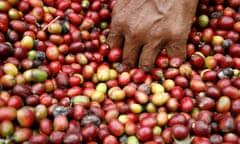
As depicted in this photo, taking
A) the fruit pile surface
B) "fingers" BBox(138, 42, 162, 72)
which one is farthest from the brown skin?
the fruit pile surface

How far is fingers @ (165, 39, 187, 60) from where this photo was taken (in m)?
4.17

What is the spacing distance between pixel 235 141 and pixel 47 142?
65.0 inches

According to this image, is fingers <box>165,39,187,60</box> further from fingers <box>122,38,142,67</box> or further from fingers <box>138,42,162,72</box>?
fingers <box>122,38,142,67</box>

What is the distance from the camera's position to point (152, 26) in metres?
4.12

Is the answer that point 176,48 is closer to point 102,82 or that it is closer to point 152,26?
point 152,26

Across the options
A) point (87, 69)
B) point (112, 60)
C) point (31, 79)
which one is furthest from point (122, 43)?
point (31, 79)

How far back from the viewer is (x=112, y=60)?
436cm

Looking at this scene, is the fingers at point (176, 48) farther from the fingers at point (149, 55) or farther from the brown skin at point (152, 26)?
the fingers at point (149, 55)

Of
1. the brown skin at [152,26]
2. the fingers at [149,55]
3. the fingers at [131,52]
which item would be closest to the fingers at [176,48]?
the brown skin at [152,26]

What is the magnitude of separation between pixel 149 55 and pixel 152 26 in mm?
307

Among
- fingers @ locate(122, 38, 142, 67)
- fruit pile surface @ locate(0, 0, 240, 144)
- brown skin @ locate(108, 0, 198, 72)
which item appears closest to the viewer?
fruit pile surface @ locate(0, 0, 240, 144)

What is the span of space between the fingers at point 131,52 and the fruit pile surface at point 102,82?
0.09 m

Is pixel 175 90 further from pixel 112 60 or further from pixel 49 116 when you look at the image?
pixel 49 116

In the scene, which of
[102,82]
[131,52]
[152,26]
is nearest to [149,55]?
[131,52]
